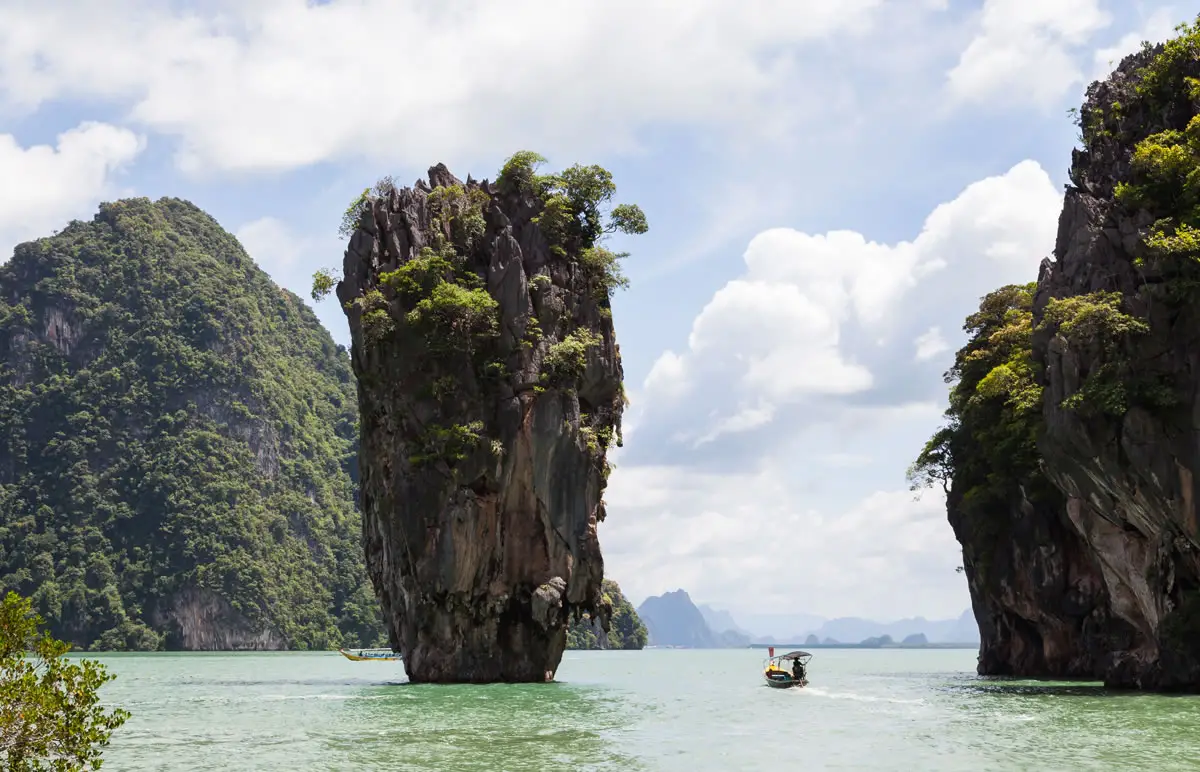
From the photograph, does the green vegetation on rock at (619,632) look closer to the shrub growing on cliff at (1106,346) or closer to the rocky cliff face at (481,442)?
the rocky cliff face at (481,442)

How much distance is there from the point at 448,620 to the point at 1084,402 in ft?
71.9

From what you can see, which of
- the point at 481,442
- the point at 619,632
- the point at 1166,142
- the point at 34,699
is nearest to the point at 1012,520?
the point at 1166,142

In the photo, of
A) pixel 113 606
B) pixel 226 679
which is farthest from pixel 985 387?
pixel 113 606

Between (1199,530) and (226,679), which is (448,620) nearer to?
(226,679)

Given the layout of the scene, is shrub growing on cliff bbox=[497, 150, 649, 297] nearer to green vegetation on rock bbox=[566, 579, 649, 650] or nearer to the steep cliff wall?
the steep cliff wall

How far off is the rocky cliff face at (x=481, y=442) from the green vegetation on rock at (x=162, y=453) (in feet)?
306

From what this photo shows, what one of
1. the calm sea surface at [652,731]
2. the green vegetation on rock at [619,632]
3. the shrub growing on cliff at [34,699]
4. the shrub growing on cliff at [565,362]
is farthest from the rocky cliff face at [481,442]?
the green vegetation on rock at [619,632]

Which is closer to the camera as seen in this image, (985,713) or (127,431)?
(985,713)

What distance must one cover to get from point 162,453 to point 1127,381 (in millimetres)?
130201

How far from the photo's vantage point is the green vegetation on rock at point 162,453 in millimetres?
128875

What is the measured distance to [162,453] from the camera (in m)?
142

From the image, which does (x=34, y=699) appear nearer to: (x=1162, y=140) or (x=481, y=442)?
(x=481, y=442)

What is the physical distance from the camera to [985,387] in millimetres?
44219

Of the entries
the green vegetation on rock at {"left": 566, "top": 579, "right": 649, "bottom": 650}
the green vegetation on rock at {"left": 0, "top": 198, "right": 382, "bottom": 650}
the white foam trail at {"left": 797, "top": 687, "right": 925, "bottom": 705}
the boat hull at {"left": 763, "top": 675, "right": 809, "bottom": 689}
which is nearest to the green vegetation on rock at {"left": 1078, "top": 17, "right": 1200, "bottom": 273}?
the white foam trail at {"left": 797, "top": 687, "right": 925, "bottom": 705}
